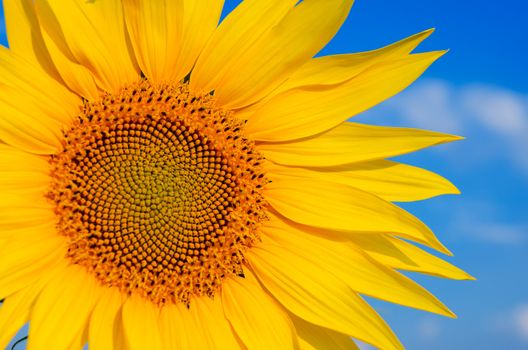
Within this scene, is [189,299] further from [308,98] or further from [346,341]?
[308,98]

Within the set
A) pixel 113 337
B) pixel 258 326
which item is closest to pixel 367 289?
pixel 258 326

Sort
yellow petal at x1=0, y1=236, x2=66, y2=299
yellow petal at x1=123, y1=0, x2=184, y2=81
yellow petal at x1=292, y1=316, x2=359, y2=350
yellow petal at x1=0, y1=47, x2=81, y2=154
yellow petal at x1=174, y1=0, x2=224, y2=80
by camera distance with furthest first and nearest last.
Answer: yellow petal at x1=292, y1=316, x2=359, y2=350 < yellow petal at x1=174, y1=0, x2=224, y2=80 < yellow petal at x1=123, y1=0, x2=184, y2=81 < yellow petal at x1=0, y1=47, x2=81, y2=154 < yellow petal at x1=0, y1=236, x2=66, y2=299

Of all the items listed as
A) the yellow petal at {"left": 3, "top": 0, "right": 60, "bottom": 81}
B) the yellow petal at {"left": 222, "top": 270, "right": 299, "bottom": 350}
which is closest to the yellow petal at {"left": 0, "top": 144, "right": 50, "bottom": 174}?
the yellow petal at {"left": 3, "top": 0, "right": 60, "bottom": 81}

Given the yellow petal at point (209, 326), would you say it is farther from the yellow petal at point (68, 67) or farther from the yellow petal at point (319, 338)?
the yellow petal at point (68, 67)

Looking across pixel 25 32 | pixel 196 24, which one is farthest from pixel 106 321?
pixel 196 24

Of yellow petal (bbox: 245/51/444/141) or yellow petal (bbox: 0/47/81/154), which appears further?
yellow petal (bbox: 245/51/444/141)

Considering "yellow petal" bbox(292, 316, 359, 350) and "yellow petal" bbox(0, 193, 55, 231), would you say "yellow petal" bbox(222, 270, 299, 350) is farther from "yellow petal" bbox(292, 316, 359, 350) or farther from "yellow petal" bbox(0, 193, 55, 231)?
"yellow petal" bbox(0, 193, 55, 231)

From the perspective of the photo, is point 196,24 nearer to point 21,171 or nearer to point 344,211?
point 21,171
